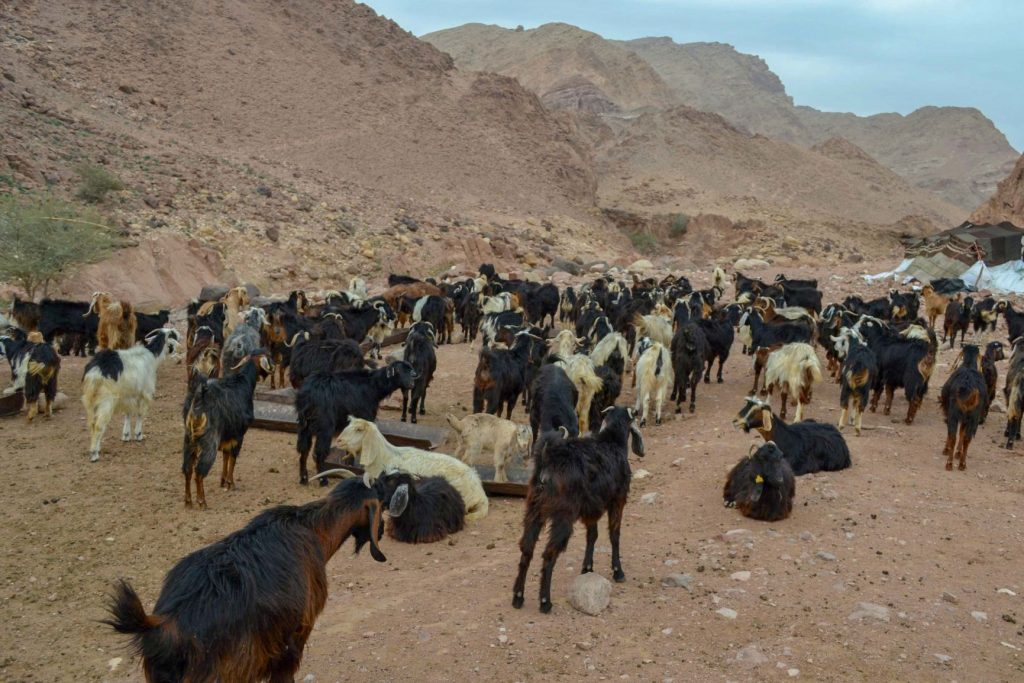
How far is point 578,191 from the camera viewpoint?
179ft

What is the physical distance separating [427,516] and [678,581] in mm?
2591

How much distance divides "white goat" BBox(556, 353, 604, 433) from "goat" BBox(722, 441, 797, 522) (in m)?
3.36

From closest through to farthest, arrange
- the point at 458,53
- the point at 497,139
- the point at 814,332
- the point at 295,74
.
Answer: the point at 814,332
the point at 295,74
the point at 497,139
the point at 458,53

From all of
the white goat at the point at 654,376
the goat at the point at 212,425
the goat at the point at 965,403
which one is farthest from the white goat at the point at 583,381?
the goat at the point at 965,403

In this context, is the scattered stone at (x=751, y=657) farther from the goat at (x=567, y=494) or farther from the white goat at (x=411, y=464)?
the white goat at (x=411, y=464)

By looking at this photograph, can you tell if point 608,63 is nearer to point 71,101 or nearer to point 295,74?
point 295,74

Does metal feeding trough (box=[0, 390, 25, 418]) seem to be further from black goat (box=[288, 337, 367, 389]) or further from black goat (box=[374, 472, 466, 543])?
black goat (box=[374, 472, 466, 543])

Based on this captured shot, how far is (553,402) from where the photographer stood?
9.90 m

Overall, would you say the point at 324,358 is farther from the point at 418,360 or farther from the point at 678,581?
the point at 678,581

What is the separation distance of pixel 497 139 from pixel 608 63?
53.0 metres

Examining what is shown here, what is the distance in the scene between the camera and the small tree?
747 inches

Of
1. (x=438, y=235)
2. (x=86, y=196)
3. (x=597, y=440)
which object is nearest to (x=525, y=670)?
(x=597, y=440)

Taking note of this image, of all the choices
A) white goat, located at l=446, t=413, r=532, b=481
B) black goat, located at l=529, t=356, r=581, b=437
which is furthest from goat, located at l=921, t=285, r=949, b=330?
white goat, located at l=446, t=413, r=532, b=481

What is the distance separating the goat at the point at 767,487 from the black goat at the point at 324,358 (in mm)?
5864
